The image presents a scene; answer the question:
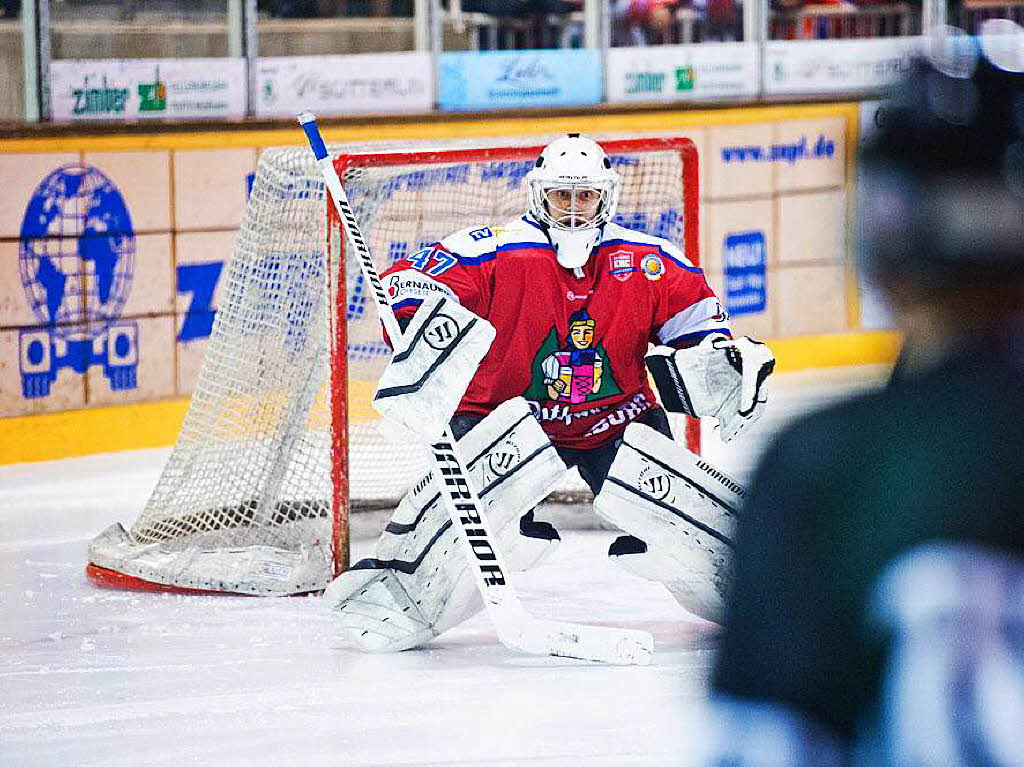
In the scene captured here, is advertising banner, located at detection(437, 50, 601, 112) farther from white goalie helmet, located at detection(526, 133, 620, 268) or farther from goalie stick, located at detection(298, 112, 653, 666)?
goalie stick, located at detection(298, 112, 653, 666)

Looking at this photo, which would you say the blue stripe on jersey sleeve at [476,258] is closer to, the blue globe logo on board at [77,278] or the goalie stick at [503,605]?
the goalie stick at [503,605]

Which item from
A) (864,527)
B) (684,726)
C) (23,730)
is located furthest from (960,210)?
(23,730)

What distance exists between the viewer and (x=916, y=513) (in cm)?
88

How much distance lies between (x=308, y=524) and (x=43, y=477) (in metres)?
1.24

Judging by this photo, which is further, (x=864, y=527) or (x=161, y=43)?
(x=161, y=43)

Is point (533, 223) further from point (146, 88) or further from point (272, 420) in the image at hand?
point (146, 88)

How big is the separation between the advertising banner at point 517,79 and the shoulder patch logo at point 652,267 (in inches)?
109

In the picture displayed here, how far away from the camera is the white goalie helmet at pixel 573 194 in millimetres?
3510

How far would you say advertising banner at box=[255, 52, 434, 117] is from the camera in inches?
231

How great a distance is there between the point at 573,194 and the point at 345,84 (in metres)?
2.64

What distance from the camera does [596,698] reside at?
311cm

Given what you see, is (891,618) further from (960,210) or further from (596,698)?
(596,698)

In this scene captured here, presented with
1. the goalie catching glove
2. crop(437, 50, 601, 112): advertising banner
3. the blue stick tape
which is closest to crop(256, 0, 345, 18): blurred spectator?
crop(437, 50, 601, 112): advertising banner

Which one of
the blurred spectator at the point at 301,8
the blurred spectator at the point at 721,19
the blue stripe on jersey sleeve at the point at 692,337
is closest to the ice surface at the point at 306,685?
the blue stripe on jersey sleeve at the point at 692,337
